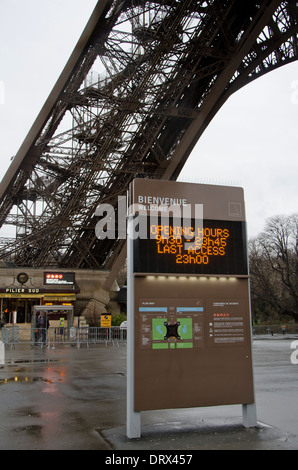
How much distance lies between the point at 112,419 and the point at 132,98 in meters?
25.4

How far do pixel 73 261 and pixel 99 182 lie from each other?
6717 mm

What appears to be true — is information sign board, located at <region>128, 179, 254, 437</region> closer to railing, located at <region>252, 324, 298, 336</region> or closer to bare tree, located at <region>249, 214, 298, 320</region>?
railing, located at <region>252, 324, 298, 336</region>

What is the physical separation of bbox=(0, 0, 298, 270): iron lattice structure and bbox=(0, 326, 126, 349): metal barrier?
266 inches

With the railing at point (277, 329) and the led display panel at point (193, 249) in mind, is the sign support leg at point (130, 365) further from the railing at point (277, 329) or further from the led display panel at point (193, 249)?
the railing at point (277, 329)

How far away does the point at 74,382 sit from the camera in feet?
40.1

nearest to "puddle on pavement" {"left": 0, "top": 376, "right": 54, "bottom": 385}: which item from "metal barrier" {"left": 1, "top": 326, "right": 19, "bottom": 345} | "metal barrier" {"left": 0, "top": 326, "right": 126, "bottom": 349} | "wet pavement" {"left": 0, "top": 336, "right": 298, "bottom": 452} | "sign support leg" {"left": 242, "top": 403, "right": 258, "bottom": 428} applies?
"wet pavement" {"left": 0, "top": 336, "right": 298, "bottom": 452}

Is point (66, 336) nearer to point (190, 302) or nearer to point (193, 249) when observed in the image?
point (190, 302)

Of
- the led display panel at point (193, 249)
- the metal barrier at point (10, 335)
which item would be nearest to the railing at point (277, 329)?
the metal barrier at point (10, 335)

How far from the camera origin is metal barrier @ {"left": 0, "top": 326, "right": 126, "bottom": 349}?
88.9ft

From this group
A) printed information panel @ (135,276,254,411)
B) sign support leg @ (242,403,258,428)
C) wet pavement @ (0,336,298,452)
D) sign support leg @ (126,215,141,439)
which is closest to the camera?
wet pavement @ (0,336,298,452)

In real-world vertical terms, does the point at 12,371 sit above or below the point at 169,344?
below

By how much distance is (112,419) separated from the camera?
317 inches
